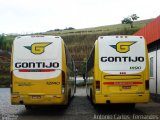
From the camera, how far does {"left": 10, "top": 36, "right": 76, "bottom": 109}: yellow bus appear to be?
1641 cm

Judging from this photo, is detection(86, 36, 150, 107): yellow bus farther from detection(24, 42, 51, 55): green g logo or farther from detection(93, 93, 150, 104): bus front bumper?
detection(24, 42, 51, 55): green g logo

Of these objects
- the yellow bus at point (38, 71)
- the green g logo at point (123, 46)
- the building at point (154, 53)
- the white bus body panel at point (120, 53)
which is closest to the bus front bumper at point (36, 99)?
the yellow bus at point (38, 71)

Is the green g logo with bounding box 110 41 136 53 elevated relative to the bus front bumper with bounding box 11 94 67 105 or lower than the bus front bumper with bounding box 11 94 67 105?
elevated

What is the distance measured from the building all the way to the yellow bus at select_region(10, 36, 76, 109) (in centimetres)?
699

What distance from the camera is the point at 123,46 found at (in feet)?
55.2

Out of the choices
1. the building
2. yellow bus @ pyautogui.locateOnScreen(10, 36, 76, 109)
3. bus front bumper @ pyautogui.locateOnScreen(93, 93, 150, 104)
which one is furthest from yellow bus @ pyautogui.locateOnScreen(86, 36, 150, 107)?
the building

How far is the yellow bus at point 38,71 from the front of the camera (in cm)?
1641

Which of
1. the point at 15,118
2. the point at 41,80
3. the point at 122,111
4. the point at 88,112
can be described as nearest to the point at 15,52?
the point at 41,80

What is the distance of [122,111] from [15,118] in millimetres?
4790

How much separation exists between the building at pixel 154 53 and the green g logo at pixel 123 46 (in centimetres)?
515

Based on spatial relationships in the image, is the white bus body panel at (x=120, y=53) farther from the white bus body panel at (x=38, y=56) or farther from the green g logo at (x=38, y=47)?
the green g logo at (x=38, y=47)

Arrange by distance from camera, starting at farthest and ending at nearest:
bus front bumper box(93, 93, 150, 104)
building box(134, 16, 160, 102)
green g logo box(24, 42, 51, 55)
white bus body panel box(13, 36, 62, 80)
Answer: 1. building box(134, 16, 160, 102)
2. green g logo box(24, 42, 51, 55)
3. white bus body panel box(13, 36, 62, 80)
4. bus front bumper box(93, 93, 150, 104)

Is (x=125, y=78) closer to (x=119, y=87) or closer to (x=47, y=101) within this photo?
(x=119, y=87)

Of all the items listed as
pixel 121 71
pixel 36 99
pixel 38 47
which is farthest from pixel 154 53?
pixel 36 99
